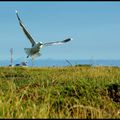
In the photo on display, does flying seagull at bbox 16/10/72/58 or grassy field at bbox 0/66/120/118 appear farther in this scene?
flying seagull at bbox 16/10/72/58

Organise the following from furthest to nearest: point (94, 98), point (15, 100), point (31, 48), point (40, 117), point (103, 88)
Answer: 1. point (31, 48)
2. point (103, 88)
3. point (94, 98)
4. point (15, 100)
5. point (40, 117)

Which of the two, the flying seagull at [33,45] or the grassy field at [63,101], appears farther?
the flying seagull at [33,45]

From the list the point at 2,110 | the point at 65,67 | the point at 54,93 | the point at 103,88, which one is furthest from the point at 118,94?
the point at 65,67

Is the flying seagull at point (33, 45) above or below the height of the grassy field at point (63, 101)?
above

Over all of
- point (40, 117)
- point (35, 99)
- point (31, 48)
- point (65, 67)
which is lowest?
point (40, 117)

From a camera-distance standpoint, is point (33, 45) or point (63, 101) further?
point (33, 45)

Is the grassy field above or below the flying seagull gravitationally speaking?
below

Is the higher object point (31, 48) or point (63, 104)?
point (31, 48)

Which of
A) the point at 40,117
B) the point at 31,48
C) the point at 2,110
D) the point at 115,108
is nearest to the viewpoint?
the point at 40,117

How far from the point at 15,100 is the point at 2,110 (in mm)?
748

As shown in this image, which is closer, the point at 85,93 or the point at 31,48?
the point at 85,93

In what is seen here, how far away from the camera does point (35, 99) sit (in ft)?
32.2

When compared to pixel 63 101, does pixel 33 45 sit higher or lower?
higher

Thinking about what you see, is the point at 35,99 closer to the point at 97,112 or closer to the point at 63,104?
the point at 63,104
